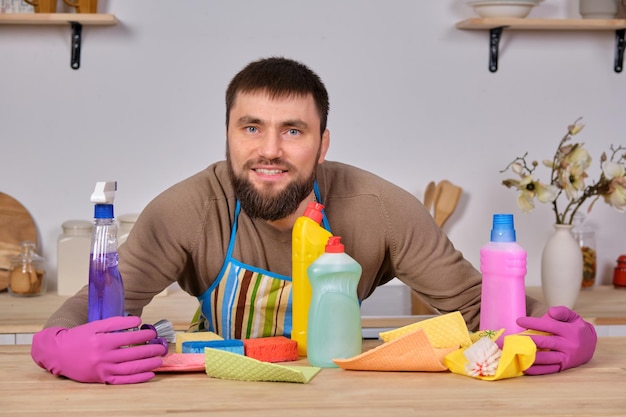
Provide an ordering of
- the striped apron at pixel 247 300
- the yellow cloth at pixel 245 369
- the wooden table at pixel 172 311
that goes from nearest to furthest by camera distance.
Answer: the yellow cloth at pixel 245 369
the striped apron at pixel 247 300
the wooden table at pixel 172 311

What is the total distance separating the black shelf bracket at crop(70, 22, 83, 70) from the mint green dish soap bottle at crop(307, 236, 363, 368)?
1595mm

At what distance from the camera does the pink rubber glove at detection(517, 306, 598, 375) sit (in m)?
1.48

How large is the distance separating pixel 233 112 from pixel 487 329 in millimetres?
591

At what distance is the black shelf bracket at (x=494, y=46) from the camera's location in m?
2.95

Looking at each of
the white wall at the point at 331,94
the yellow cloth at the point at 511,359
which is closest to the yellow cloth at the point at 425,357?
the yellow cloth at the point at 511,359

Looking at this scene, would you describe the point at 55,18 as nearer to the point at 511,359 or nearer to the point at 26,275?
the point at 26,275

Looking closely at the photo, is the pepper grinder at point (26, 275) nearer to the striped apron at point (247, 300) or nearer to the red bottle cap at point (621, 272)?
the striped apron at point (247, 300)

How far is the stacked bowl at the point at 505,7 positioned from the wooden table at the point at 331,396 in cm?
156

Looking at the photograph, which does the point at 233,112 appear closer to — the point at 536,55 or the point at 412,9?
the point at 412,9

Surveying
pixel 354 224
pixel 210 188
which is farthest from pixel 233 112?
pixel 354 224

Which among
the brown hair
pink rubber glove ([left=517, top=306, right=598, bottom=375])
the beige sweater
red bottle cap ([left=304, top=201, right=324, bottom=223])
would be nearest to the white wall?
the beige sweater

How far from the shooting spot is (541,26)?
289cm

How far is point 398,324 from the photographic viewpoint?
2.52 meters

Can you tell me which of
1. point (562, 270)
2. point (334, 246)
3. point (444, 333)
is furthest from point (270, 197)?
point (562, 270)
